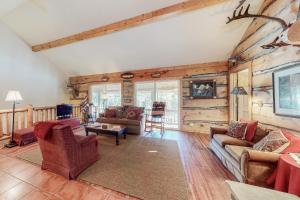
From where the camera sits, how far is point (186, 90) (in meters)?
5.42

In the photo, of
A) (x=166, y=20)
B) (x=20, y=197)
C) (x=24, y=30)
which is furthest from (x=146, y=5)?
(x=24, y=30)

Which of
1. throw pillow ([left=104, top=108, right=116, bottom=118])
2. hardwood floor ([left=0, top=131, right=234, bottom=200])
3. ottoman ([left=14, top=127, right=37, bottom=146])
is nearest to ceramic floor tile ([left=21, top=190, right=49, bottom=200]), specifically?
hardwood floor ([left=0, top=131, right=234, bottom=200])

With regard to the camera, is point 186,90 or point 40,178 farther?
point 186,90

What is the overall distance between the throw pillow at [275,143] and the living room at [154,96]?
0.6 inches

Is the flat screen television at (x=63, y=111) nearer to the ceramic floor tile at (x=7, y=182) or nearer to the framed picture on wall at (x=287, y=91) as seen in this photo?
the ceramic floor tile at (x=7, y=182)

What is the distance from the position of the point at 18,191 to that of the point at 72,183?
26.8 inches

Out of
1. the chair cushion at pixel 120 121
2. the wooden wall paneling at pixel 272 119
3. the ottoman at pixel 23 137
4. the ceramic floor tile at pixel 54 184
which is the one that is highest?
the wooden wall paneling at pixel 272 119

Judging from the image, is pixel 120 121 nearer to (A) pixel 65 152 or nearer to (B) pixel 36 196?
(A) pixel 65 152

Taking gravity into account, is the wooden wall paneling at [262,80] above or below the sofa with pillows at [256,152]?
above

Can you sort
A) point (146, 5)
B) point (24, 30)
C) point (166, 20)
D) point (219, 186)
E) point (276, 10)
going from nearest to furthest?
A: point (219, 186) < point (276, 10) < point (146, 5) < point (166, 20) < point (24, 30)

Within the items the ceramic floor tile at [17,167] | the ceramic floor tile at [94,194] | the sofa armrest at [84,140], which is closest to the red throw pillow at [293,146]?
the ceramic floor tile at [94,194]

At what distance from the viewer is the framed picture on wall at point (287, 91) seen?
214 centimetres

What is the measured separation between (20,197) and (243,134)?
12.4ft

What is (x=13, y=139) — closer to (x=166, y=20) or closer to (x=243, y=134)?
(x=166, y=20)
